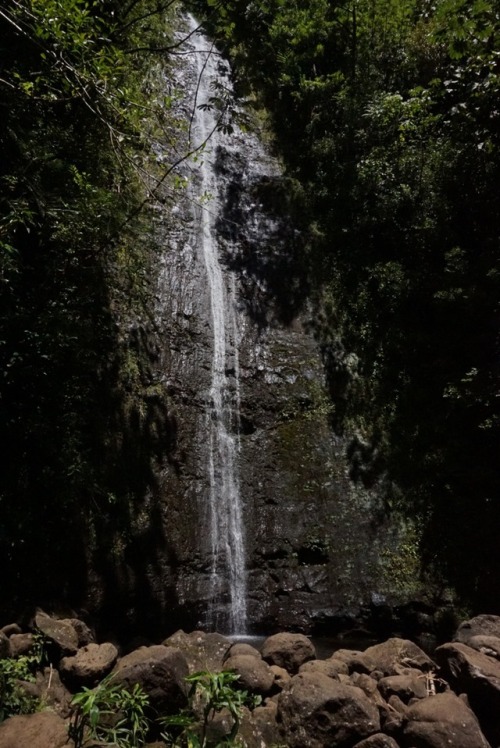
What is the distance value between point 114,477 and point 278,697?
329cm

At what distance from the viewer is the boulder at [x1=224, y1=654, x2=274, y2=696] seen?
379cm

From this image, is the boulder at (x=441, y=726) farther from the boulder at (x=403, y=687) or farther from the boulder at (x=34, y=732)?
the boulder at (x=34, y=732)

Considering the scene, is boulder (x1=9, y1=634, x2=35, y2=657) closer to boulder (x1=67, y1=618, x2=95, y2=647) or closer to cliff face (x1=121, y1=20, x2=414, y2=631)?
boulder (x1=67, y1=618, x2=95, y2=647)

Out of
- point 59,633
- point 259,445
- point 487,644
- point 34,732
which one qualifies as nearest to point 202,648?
point 59,633

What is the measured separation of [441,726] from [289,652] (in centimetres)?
155

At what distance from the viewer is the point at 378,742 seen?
314cm

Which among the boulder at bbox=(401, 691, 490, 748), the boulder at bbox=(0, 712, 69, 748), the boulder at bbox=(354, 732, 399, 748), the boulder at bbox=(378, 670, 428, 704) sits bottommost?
the boulder at bbox=(378, 670, 428, 704)

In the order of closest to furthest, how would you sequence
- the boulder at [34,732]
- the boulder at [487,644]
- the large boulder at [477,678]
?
the boulder at [34,732] → the large boulder at [477,678] → the boulder at [487,644]

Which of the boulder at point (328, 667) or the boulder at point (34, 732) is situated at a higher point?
the boulder at point (34, 732)

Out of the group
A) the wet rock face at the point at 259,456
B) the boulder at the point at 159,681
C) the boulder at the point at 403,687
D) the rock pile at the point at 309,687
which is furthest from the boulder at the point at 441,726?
the wet rock face at the point at 259,456

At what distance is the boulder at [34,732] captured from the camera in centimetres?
276

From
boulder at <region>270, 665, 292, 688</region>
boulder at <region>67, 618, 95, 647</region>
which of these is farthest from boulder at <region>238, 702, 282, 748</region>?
boulder at <region>67, 618, 95, 647</region>

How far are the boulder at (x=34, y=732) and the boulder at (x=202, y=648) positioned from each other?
1587 mm

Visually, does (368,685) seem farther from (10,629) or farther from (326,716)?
(10,629)
